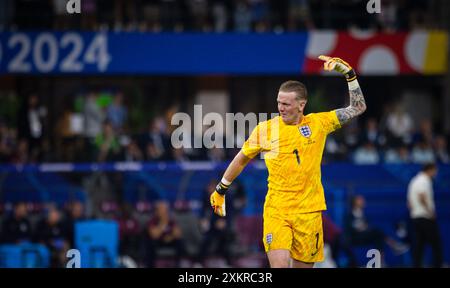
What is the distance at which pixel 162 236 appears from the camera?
1677 cm

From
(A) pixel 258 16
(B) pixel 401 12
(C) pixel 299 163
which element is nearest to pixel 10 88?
(A) pixel 258 16

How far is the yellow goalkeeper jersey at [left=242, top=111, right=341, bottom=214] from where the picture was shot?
9148 millimetres

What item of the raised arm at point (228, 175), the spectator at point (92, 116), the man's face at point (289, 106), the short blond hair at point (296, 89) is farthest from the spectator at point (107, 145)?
the short blond hair at point (296, 89)

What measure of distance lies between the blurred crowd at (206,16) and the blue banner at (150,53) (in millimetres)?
→ 268

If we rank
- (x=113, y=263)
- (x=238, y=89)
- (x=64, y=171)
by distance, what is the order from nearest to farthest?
(x=113, y=263)
(x=64, y=171)
(x=238, y=89)

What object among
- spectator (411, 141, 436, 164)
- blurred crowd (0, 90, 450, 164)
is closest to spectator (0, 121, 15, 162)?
blurred crowd (0, 90, 450, 164)

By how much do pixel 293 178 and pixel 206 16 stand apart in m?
13.3

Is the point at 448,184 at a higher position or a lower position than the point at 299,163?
lower

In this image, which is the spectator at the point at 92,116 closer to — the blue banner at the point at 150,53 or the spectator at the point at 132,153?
the blue banner at the point at 150,53

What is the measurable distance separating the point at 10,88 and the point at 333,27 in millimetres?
7495

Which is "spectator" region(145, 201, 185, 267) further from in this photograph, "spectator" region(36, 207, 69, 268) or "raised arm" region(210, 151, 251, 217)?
"raised arm" region(210, 151, 251, 217)

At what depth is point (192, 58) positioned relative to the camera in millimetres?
21969

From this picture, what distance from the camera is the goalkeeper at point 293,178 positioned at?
912cm

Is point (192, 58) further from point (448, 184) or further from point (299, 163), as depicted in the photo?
point (299, 163)
